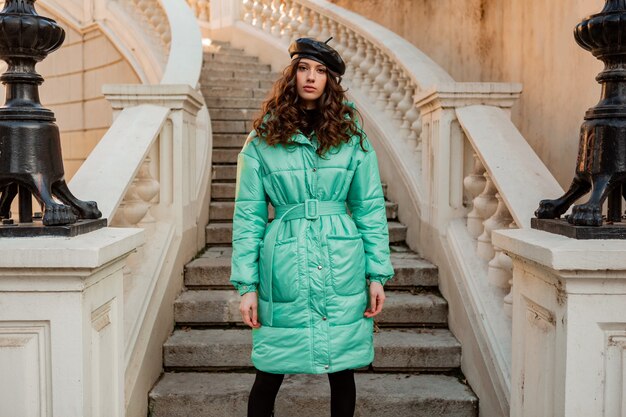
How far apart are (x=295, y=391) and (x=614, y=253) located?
70.8 inches

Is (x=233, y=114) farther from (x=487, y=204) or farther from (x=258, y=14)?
(x=487, y=204)

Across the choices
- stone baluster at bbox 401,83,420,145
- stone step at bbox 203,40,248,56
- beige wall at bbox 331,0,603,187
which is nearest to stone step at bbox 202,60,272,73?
stone step at bbox 203,40,248,56

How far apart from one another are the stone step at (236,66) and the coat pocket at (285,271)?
663cm

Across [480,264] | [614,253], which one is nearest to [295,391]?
[480,264]

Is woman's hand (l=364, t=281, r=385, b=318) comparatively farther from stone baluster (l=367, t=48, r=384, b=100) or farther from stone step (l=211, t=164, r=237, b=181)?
stone baluster (l=367, t=48, r=384, b=100)

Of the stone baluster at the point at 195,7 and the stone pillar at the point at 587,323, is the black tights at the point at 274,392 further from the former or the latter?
the stone baluster at the point at 195,7

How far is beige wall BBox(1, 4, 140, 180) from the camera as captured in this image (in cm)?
928

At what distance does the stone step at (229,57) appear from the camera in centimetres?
890

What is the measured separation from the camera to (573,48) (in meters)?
3.85

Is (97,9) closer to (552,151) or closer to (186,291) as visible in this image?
(186,291)

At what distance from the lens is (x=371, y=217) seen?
7.83ft

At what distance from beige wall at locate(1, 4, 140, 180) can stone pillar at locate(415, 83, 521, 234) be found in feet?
21.4

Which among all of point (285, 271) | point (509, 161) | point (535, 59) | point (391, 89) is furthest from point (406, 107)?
point (285, 271)

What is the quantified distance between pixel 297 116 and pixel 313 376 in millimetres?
1563
